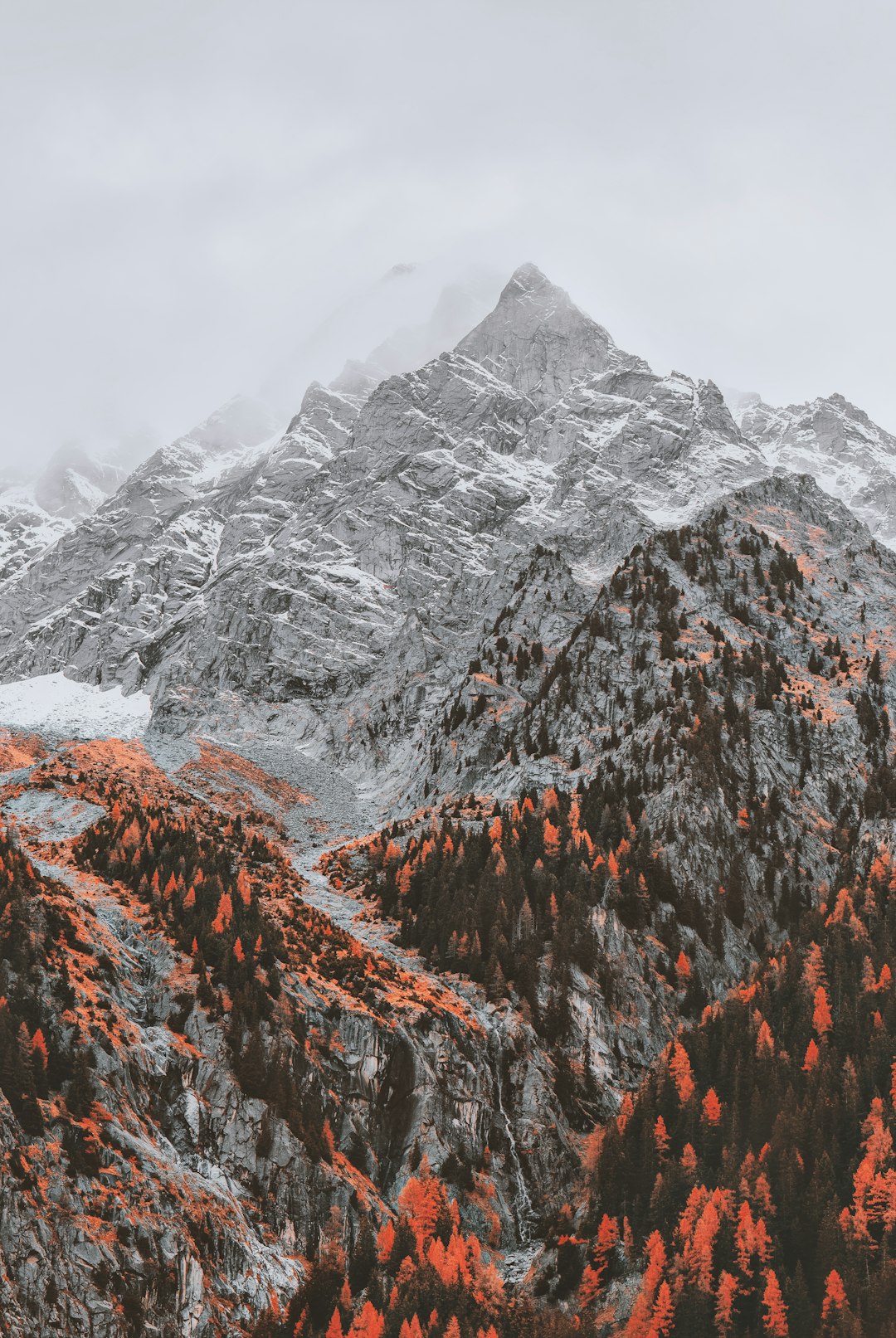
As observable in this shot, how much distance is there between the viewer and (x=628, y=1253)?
8306 centimetres

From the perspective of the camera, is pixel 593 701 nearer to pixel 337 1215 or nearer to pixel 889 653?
pixel 889 653

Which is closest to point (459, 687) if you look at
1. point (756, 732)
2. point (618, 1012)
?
point (756, 732)

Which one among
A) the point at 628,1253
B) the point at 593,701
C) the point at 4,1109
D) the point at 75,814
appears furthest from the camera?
the point at 593,701

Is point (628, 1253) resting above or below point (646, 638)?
below

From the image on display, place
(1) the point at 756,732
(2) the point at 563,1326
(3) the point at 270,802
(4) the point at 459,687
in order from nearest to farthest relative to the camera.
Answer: (2) the point at 563,1326 → (1) the point at 756,732 → (3) the point at 270,802 → (4) the point at 459,687

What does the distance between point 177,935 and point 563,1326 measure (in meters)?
45.6

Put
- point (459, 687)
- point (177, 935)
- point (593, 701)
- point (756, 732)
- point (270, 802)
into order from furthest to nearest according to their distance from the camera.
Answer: point (459, 687) < point (270, 802) < point (593, 701) < point (756, 732) < point (177, 935)

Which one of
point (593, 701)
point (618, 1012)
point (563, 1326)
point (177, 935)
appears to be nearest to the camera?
point (563, 1326)

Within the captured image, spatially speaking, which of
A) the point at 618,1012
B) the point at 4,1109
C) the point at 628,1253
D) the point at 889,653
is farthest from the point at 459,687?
the point at 4,1109

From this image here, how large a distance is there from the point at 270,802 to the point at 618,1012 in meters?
89.8

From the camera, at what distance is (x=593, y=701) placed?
561 ft

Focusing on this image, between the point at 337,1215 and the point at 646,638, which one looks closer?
the point at 337,1215

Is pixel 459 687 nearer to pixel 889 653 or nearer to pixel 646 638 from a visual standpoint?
pixel 646 638

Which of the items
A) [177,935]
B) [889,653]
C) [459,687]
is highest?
[889,653]
